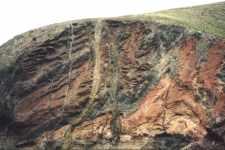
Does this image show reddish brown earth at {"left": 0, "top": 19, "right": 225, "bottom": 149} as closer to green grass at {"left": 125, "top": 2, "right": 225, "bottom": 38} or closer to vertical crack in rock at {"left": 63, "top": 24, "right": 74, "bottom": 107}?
vertical crack in rock at {"left": 63, "top": 24, "right": 74, "bottom": 107}

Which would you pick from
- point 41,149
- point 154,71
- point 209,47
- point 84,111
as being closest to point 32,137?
point 41,149

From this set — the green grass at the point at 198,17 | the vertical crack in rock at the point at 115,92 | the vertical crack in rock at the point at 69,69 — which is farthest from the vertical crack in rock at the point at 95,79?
the green grass at the point at 198,17

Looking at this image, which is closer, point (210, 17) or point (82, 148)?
point (82, 148)

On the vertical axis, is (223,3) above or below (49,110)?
above

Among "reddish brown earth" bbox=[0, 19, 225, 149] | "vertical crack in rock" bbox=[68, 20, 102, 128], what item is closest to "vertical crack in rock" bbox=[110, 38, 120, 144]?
"reddish brown earth" bbox=[0, 19, 225, 149]

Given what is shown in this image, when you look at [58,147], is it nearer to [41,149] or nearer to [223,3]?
[41,149]

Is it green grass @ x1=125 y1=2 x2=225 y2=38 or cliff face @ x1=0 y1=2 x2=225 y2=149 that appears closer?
cliff face @ x1=0 y1=2 x2=225 y2=149

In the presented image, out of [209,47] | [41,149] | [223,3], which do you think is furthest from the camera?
[223,3]

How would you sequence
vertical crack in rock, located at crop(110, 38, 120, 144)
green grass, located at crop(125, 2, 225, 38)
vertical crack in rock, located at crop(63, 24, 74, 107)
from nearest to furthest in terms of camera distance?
vertical crack in rock, located at crop(110, 38, 120, 144) < green grass, located at crop(125, 2, 225, 38) < vertical crack in rock, located at crop(63, 24, 74, 107)
